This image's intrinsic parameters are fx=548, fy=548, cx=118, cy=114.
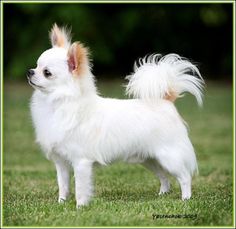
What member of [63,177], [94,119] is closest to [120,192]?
[63,177]

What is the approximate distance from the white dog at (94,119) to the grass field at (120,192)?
33 cm

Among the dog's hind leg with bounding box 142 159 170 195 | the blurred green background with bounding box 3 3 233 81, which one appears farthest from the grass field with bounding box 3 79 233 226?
the blurred green background with bounding box 3 3 233 81

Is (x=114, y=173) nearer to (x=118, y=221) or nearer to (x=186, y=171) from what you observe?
(x=186, y=171)

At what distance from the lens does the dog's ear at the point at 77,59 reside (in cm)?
502

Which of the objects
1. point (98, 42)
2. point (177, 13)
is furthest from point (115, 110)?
point (177, 13)

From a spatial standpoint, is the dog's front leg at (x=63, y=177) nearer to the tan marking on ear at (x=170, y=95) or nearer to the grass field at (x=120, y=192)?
the grass field at (x=120, y=192)

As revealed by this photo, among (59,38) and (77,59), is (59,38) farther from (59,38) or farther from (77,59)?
(77,59)

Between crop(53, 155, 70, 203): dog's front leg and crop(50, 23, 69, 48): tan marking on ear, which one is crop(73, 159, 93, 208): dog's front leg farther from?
crop(50, 23, 69, 48): tan marking on ear

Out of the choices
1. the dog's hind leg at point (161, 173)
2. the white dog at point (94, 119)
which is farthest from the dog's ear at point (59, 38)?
the dog's hind leg at point (161, 173)

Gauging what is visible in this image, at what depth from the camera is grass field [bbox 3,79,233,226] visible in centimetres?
473

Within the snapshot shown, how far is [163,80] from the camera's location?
5.56m

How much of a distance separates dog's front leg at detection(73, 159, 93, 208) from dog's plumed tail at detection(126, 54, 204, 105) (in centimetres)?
94

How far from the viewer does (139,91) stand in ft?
18.3

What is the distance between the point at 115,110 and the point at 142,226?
47.7 inches
